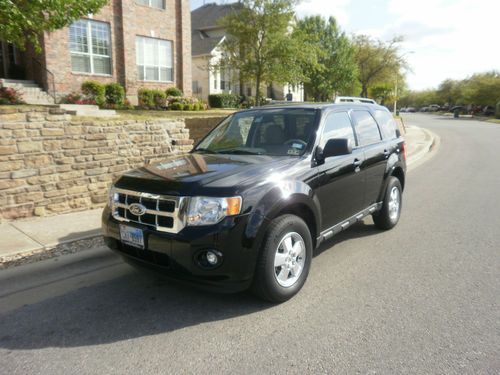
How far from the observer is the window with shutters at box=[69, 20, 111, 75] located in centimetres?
1694

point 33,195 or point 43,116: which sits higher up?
point 43,116

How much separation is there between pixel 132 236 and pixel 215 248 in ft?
2.93

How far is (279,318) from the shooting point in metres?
Result: 3.50

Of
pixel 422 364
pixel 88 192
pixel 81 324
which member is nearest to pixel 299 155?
pixel 422 364

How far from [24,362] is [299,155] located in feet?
9.77

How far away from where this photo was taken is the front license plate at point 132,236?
360cm

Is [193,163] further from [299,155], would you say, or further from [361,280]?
[361,280]

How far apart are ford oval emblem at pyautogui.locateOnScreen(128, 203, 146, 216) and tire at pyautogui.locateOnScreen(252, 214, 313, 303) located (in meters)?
1.13

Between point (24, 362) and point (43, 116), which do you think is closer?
point (24, 362)

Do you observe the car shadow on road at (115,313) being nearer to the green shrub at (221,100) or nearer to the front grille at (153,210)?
the front grille at (153,210)

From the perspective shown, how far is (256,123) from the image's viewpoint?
4902 mm

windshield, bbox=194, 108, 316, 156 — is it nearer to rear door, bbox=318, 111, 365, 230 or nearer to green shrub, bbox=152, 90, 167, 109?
rear door, bbox=318, 111, 365, 230

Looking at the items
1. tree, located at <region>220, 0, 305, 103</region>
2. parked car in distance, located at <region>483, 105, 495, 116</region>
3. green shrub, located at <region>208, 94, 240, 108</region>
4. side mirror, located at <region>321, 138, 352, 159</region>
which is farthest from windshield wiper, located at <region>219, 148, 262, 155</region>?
parked car in distance, located at <region>483, 105, 495, 116</region>

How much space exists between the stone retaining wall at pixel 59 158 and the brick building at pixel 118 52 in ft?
32.9
